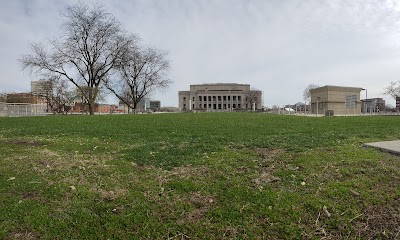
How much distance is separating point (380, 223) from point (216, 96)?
12282 cm

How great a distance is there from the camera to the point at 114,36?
34844mm

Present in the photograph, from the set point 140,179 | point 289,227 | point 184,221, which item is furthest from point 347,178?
point 140,179

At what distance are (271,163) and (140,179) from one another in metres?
2.38

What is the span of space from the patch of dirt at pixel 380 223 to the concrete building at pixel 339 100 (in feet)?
158

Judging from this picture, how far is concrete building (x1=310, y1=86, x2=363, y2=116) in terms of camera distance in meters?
48.7

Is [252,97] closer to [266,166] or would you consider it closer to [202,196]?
[266,166]

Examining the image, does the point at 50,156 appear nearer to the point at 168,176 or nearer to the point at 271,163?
the point at 168,176

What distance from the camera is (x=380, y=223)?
3.13m

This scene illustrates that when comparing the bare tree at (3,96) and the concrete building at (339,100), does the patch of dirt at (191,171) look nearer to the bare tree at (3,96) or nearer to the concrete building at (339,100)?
the concrete building at (339,100)

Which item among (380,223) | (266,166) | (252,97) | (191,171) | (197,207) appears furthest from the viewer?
(252,97)

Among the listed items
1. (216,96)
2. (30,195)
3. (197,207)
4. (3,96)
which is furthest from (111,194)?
(216,96)

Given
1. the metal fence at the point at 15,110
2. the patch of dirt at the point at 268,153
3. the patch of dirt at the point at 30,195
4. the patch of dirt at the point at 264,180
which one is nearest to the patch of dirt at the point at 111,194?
the patch of dirt at the point at 30,195

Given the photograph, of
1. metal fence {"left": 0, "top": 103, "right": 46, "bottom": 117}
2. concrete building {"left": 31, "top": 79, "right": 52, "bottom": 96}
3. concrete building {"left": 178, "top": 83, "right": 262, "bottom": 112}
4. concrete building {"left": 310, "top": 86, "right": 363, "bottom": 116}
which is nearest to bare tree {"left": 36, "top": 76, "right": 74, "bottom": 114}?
concrete building {"left": 31, "top": 79, "right": 52, "bottom": 96}

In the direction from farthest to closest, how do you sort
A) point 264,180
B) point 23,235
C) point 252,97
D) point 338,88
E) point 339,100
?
1. point 252,97
2. point 339,100
3. point 338,88
4. point 264,180
5. point 23,235
